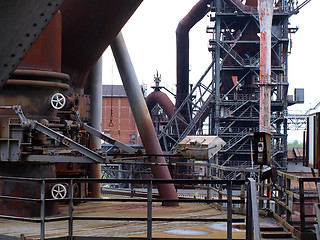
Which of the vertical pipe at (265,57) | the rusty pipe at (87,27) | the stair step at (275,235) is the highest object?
the vertical pipe at (265,57)

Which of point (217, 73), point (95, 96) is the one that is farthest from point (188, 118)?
point (95, 96)

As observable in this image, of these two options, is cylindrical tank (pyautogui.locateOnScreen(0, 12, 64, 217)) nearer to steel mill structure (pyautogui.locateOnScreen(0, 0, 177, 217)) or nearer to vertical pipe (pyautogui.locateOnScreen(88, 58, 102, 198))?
steel mill structure (pyautogui.locateOnScreen(0, 0, 177, 217))

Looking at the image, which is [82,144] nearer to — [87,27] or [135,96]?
[135,96]

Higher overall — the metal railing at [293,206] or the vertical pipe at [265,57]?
the vertical pipe at [265,57]

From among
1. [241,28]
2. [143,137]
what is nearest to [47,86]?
[143,137]

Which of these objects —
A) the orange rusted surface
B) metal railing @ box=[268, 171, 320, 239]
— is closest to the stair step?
metal railing @ box=[268, 171, 320, 239]

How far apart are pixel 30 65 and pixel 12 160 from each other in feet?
6.34

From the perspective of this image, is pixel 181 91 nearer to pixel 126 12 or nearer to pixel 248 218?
pixel 126 12

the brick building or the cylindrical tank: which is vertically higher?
the brick building

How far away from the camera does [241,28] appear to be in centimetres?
5125

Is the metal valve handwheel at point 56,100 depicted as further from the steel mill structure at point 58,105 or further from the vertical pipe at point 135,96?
the vertical pipe at point 135,96

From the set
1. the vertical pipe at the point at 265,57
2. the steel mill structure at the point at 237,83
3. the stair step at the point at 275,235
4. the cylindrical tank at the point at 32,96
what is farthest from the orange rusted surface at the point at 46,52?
the steel mill structure at the point at 237,83

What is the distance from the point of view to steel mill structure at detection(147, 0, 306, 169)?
48.2 m

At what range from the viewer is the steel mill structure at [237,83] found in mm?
48156
